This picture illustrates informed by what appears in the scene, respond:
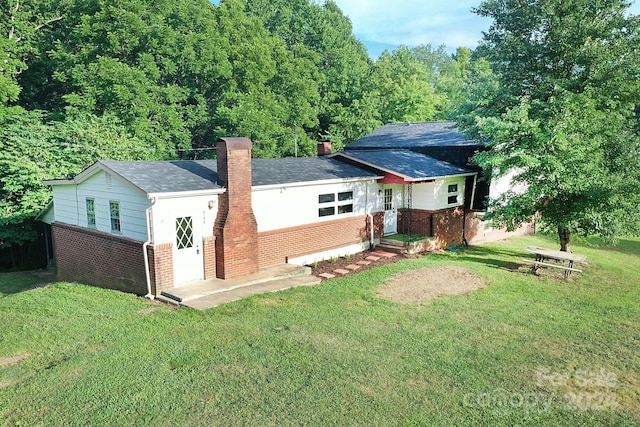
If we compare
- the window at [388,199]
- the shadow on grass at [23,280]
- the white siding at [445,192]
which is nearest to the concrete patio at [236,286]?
the window at [388,199]

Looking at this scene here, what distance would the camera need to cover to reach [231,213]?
40.6 feet

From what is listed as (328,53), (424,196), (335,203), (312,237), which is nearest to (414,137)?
(424,196)

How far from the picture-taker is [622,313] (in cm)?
1030

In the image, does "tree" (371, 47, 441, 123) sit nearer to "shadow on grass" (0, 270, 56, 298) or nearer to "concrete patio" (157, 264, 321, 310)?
"concrete patio" (157, 264, 321, 310)

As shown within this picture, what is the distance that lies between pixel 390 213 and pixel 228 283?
328 inches

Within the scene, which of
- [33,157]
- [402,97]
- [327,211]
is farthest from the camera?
[402,97]

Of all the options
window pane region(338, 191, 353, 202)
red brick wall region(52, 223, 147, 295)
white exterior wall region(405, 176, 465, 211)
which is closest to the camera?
red brick wall region(52, 223, 147, 295)

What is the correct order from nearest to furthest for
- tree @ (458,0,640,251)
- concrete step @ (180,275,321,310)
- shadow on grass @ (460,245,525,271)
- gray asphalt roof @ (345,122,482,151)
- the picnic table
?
concrete step @ (180,275,321,310) < the picnic table < tree @ (458,0,640,251) < shadow on grass @ (460,245,525,271) < gray asphalt roof @ (345,122,482,151)

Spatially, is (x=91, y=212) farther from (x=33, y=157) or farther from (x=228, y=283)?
(x=33, y=157)

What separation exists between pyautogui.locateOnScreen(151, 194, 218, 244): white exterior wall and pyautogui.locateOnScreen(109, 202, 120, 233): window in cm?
213

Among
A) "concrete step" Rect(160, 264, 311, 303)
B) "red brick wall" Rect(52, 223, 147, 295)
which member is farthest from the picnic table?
"red brick wall" Rect(52, 223, 147, 295)

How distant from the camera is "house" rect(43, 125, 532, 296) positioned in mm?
11703

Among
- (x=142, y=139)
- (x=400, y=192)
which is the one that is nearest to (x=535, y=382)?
(x=400, y=192)

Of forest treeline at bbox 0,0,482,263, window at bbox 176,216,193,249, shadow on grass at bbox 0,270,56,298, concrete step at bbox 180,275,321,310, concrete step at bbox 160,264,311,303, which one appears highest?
forest treeline at bbox 0,0,482,263
